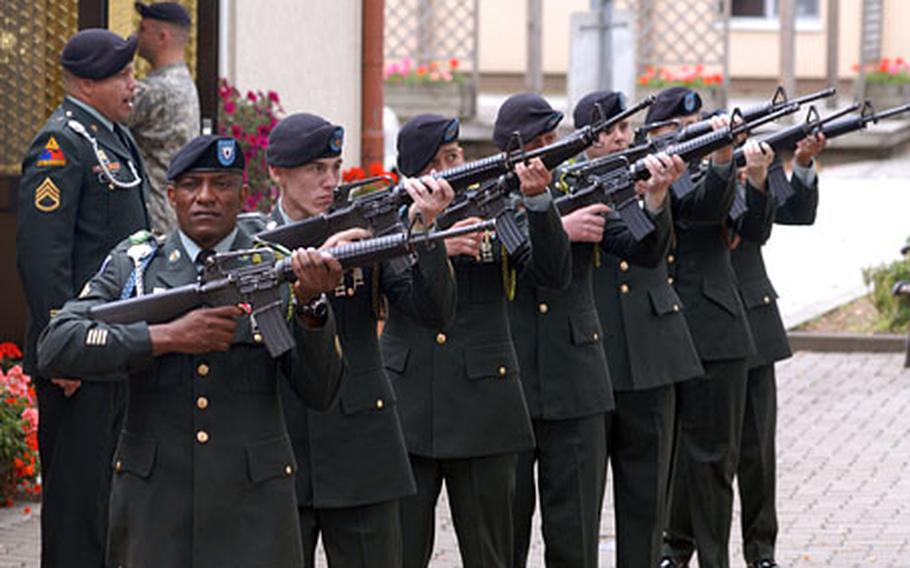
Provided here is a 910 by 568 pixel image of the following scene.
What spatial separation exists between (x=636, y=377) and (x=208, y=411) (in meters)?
2.73

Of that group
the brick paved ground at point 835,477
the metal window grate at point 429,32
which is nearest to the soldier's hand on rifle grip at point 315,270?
the brick paved ground at point 835,477

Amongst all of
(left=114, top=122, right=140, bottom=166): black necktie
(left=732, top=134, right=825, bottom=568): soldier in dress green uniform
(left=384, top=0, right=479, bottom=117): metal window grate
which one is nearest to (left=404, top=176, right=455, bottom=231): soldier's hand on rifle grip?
(left=114, top=122, right=140, bottom=166): black necktie

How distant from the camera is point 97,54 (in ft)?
24.4

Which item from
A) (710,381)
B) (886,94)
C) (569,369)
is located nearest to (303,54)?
(710,381)

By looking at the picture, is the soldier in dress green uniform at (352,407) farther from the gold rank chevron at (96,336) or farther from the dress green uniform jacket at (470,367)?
the gold rank chevron at (96,336)

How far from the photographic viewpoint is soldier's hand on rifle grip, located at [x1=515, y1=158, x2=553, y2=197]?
684 centimetres

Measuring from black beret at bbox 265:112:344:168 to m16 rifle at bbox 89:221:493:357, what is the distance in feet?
2.76

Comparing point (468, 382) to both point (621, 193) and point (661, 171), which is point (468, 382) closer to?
point (621, 193)

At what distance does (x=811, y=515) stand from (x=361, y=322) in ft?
14.0

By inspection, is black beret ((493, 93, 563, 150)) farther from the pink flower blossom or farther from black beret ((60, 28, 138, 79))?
the pink flower blossom

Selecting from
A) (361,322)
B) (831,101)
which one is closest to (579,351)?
(361,322)

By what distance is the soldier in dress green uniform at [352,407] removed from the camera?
6.29 meters

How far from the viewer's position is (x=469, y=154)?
25.9 metres

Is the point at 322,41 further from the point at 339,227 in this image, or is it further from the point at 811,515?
the point at 339,227
